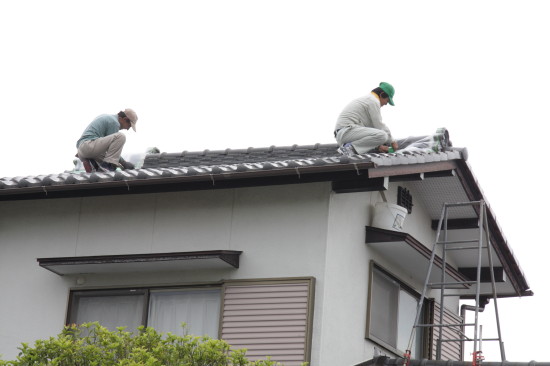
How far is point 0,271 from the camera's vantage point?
13945 millimetres

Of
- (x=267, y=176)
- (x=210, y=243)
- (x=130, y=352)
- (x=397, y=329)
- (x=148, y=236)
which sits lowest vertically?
(x=130, y=352)

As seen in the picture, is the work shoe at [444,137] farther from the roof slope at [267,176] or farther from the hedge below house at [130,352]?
the hedge below house at [130,352]

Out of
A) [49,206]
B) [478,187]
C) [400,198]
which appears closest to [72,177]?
[49,206]

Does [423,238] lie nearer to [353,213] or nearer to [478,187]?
[478,187]

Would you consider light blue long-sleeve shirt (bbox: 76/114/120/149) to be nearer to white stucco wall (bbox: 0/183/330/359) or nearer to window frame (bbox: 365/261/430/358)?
white stucco wall (bbox: 0/183/330/359)

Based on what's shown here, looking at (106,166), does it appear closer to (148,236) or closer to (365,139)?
(148,236)

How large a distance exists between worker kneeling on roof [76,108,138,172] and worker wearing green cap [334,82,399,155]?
10.1 ft

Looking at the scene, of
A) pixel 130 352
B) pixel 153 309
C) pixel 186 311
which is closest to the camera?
pixel 130 352

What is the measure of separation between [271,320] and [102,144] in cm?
409

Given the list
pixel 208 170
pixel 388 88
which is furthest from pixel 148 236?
pixel 388 88

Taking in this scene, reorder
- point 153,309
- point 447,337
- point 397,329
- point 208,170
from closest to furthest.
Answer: point 208,170 < point 153,309 < point 397,329 < point 447,337

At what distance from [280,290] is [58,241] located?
3.11 metres

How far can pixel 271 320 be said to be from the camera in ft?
40.7

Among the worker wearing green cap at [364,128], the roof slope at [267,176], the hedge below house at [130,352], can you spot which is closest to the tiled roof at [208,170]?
the roof slope at [267,176]
